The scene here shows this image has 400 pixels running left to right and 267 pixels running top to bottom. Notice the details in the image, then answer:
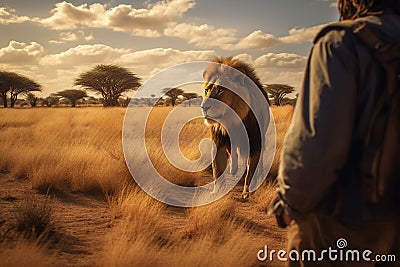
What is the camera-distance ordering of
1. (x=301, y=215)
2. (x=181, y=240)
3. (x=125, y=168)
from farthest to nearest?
(x=125, y=168)
(x=181, y=240)
(x=301, y=215)

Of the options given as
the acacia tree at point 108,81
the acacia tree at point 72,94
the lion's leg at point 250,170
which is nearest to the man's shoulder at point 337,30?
the lion's leg at point 250,170

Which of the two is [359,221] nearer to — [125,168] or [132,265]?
[132,265]

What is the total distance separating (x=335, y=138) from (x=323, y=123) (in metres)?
0.08

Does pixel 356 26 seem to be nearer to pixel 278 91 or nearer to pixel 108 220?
pixel 108 220

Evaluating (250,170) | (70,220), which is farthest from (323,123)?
(250,170)

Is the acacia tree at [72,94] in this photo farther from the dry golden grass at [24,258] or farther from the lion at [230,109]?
the dry golden grass at [24,258]

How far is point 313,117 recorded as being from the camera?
1.28m

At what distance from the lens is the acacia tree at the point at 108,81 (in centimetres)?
3281

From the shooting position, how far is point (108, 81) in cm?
3319

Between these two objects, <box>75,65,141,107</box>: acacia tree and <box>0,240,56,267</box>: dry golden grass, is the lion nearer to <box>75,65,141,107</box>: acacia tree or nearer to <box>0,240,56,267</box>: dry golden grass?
<box>0,240,56,267</box>: dry golden grass

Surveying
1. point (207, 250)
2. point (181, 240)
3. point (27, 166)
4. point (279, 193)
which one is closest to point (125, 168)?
point (27, 166)

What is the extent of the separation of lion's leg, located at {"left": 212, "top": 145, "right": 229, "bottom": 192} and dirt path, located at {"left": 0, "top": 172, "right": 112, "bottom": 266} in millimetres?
1819

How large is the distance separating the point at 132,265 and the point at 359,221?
6.14ft

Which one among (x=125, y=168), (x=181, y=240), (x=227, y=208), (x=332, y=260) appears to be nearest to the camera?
(x=332, y=260)
